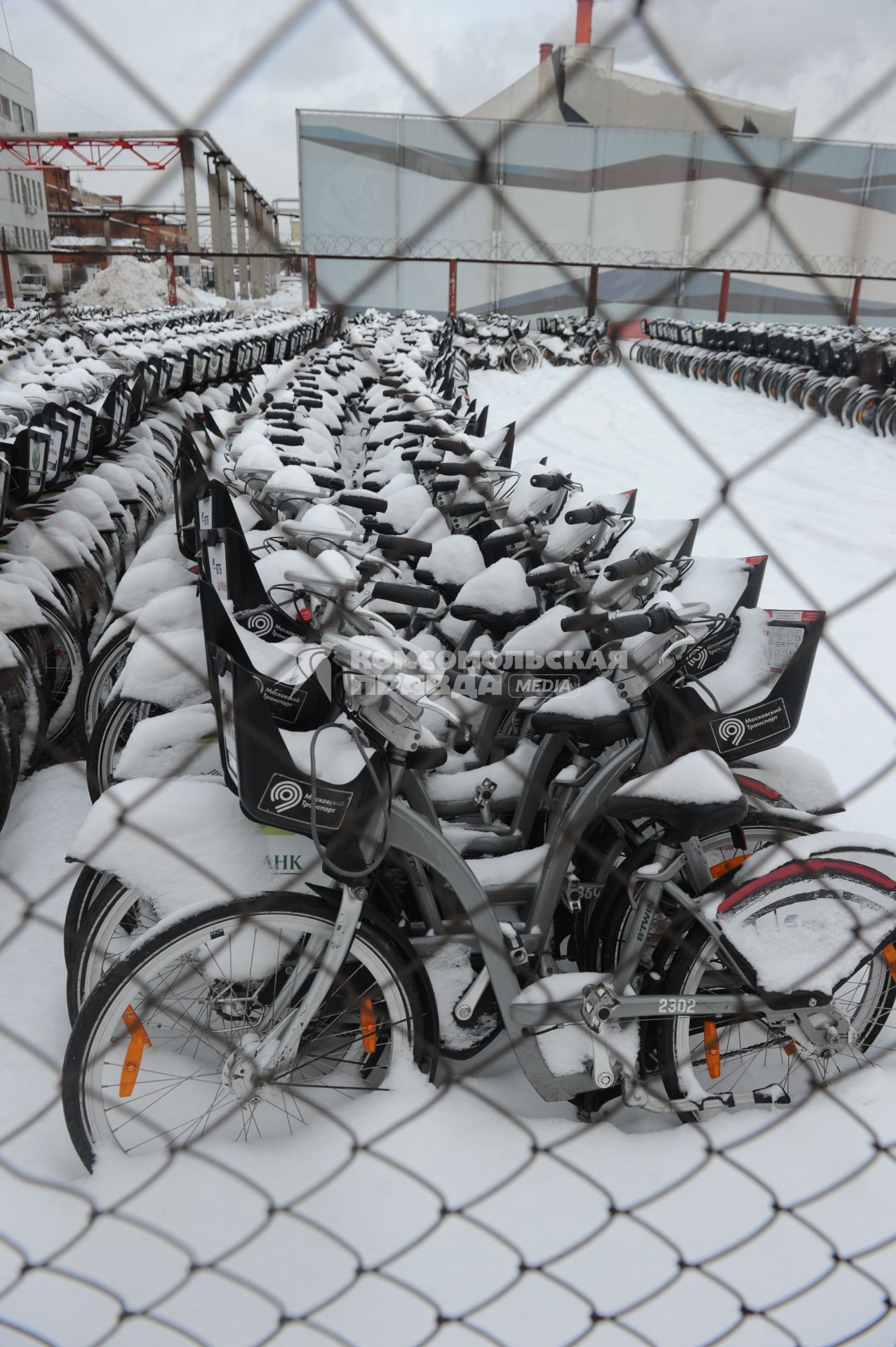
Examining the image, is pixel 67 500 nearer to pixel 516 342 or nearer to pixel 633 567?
pixel 633 567

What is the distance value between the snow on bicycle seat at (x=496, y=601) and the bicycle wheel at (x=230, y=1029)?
96cm

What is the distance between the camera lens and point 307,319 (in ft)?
33.2

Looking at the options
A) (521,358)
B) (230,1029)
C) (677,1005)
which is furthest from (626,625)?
(521,358)

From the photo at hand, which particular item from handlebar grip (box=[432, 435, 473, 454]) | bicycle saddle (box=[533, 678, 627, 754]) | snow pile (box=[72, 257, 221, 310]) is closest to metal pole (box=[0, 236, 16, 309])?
snow pile (box=[72, 257, 221, 310])

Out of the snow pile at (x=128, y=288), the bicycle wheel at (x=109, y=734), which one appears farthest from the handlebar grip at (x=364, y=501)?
the snow pile at (x=128, y=288)

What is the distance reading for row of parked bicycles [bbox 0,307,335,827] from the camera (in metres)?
2.61

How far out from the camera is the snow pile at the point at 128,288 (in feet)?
62.6

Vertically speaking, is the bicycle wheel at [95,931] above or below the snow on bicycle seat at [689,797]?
below

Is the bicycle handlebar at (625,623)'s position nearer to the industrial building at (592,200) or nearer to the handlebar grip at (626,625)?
the handlebar grip at (626,625)

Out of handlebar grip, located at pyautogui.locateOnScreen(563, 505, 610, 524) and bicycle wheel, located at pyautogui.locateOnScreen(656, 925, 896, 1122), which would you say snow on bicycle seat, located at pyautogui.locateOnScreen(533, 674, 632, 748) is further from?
handlebar grip, located at pyautogui.locateOnScreen(563, 505, 610, 524)

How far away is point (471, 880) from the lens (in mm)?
1462

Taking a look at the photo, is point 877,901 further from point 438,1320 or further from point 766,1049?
point 438,1320

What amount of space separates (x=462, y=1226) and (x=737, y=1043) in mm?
664

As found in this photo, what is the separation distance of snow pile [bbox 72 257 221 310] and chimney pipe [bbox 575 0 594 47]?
64.2 feet
